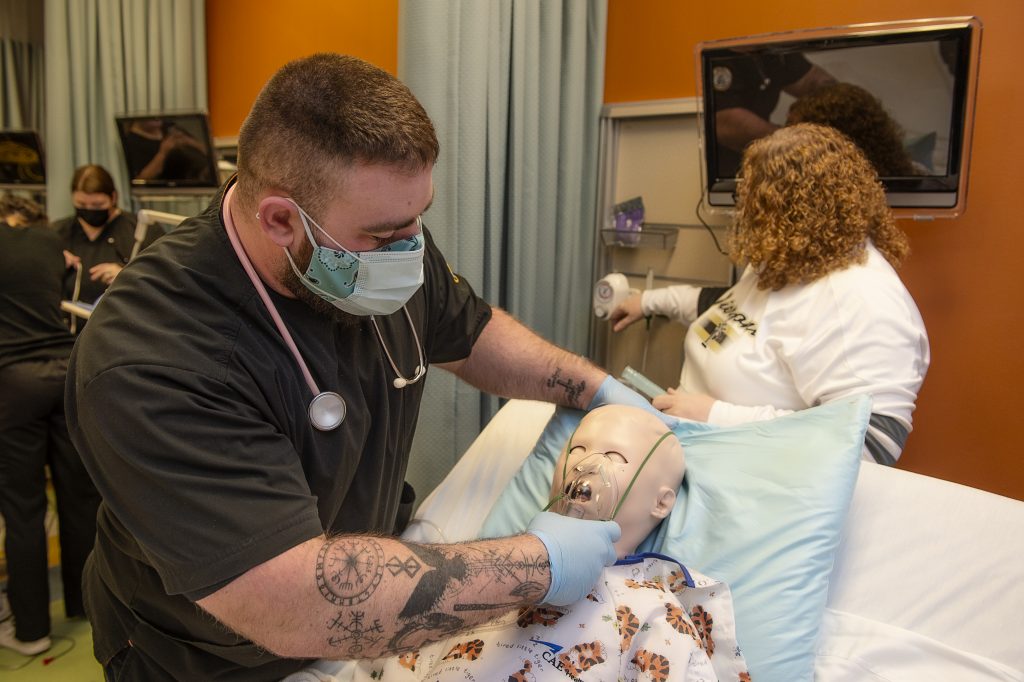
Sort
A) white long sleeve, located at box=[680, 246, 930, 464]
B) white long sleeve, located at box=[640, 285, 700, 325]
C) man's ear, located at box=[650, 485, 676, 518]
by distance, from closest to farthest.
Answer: man's ear, located at box=[650, 485, 676, 518]
white long sleeve, located at box=[680, 246, 930, 464]
white long sleeve, located at box=[640, 285, 700, 325]

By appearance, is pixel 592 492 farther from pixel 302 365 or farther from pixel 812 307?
pixel 812 307

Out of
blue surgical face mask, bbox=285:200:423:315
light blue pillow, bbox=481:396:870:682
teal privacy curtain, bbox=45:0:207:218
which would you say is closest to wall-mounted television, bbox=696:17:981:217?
light blue pillow, bbox=481:396:870:682

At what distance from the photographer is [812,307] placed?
5.44 feet

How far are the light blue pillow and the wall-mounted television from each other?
810 millimetres

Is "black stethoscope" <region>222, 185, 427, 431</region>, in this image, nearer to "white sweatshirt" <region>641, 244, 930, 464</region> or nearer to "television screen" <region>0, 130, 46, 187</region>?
"white sweatshirt" <region>641, 244, 930, 464</region>

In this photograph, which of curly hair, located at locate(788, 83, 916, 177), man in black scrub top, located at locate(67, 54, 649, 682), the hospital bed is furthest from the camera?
curly hair, located at locate(788, 83, 916, 177)

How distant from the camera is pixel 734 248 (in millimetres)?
1890

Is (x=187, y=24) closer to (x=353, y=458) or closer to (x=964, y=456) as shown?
(x=353, y=458)

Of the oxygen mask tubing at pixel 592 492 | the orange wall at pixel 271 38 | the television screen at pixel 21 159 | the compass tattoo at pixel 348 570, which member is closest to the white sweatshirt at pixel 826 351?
the oxygen mask tubing at pixel 592 492

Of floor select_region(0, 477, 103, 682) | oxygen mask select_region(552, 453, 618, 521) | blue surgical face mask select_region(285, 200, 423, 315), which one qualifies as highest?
blue surgical face mask select_region(285, 200, 423, 315)

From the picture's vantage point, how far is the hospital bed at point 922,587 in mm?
1246

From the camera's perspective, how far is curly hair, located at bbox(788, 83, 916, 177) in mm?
1908

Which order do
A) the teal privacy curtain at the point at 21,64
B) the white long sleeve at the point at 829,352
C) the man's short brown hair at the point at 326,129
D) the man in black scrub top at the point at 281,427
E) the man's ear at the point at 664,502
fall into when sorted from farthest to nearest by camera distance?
the teal privacy curtain at the point at 21,64 < the white long sleeve at the point at 829,352 < the man's ear at the point at 664,502 < the man's short brown hair at the point at 326,129 < the man in black scrub top at the point at 281,427

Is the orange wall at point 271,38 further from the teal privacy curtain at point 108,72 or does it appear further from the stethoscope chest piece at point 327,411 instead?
the stethoscope chest piece at point 327,411
